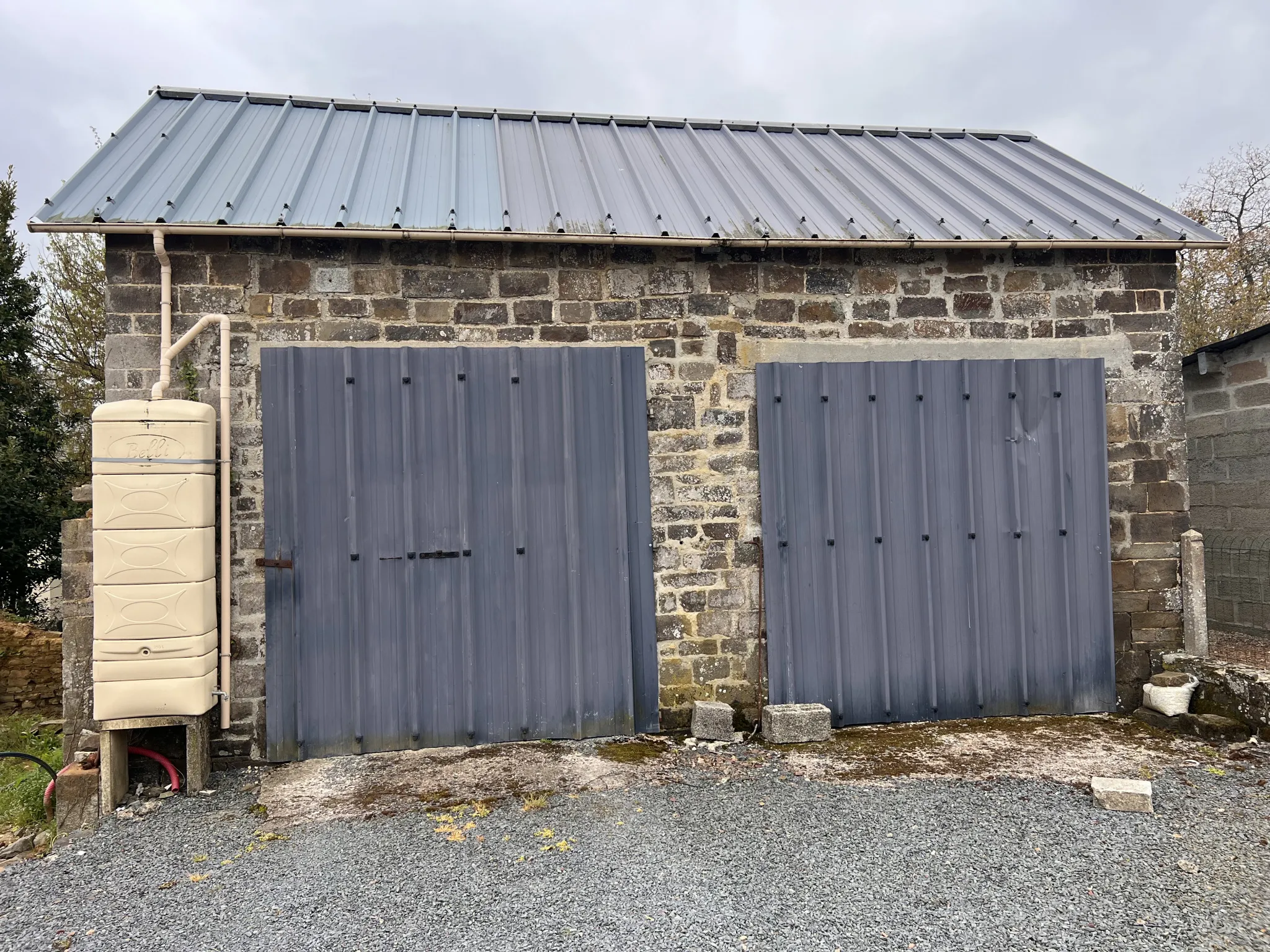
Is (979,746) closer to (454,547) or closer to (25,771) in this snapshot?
(454,547)

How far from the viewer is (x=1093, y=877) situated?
9.93 ft

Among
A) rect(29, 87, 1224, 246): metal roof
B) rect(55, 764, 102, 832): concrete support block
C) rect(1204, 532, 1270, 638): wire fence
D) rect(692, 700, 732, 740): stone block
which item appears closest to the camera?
rect(55, 764, 102, 832): concrete support block

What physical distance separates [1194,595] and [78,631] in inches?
266

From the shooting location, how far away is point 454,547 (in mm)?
4543

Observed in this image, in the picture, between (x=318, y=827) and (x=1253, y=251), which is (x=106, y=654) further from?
(x=1253, y=251)

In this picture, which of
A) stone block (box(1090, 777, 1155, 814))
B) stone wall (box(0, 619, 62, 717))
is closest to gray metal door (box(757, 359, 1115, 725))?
stone block (box(1090, 777, 1155, 814))

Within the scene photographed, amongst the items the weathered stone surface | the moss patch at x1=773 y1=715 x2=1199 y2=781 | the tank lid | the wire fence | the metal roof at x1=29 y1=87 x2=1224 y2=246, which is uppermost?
the metal roof at x1=29 y1=87 x2=1224 y2=246

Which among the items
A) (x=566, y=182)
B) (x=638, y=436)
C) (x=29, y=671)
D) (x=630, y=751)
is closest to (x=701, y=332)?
(x=638, y=436)

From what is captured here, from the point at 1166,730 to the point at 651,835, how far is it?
3.48 metres

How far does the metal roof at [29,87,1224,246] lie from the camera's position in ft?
14.6

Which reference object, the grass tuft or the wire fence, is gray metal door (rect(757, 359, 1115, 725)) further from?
the grass tuft

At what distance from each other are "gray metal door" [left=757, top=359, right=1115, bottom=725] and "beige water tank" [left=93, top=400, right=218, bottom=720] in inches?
127

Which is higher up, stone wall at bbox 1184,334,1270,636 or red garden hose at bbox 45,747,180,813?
stone wall at bbox 1184,334,1270,636

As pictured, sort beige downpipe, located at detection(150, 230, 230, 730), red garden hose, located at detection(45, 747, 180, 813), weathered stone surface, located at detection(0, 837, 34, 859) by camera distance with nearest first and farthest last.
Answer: weathered stone surface, located at detection(0, 837, 34, 859) → red garden hose, located at detection(45, 747, 180, 813) → beige downpipe, located at detection(150, 230, 230, 730)
